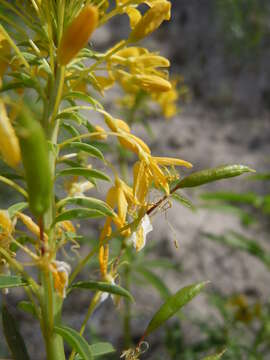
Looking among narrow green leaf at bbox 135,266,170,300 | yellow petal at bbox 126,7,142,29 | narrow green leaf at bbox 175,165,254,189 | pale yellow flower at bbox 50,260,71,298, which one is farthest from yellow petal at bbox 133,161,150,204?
narrow green leaf at bbox 135,266,170,300

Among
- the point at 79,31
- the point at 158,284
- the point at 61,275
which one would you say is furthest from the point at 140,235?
the point at 158,284

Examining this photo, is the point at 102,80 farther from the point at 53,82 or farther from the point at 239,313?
the point at 239,313

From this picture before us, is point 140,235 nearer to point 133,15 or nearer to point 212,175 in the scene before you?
point 212,175

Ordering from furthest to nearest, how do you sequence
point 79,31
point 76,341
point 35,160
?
point 76,341 → point 79,31 → point 35,160

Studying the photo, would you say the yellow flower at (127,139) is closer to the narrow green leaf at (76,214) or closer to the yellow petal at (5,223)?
the narrow green leaf at (76,214)

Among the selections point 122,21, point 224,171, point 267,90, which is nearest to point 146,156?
point 224,171
